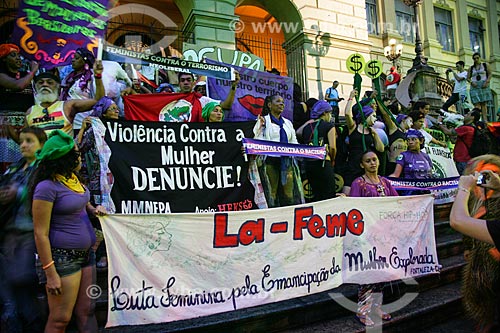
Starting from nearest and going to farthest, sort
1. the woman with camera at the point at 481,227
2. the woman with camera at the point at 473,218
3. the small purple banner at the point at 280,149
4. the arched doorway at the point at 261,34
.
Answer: the woman with camera at the point at 473,218, the woman with camera at the point at 481,227, the small purple banner at the point at 280,149, the arched doorway at the point at 261,34

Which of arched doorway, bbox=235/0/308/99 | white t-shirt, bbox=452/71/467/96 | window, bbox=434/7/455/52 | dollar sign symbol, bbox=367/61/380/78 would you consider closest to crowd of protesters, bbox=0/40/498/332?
dollar sign symbol, bbox=367/61/380/78

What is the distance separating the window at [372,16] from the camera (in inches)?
847

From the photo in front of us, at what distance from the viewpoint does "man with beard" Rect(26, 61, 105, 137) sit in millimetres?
3967

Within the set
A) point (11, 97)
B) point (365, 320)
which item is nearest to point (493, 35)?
point (365, 320)

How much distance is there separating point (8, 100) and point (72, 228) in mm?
3899

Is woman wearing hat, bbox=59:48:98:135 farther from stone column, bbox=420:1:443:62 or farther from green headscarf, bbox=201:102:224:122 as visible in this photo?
stone column, bbox=420:1:443:62

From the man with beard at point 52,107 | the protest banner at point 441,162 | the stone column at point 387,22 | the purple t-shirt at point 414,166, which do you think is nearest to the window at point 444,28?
the stone column at point 387,22

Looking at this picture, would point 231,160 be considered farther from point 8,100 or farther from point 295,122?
point 8,100

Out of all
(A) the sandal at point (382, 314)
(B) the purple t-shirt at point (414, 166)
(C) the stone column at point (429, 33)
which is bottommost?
(A) the sandal at point (382, 314)

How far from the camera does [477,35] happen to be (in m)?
26.5

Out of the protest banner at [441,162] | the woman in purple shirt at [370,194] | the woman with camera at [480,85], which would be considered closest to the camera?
the woman in purple shirt at [370,194]

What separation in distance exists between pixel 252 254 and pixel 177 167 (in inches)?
54.6

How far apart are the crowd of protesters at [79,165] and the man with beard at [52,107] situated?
0.04 ft

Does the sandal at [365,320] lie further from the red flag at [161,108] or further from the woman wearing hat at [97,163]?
the red flag at [161,108]
